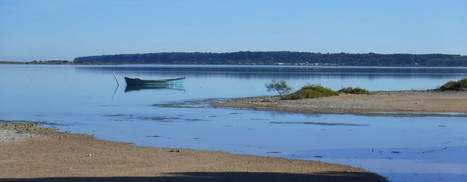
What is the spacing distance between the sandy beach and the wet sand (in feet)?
47.4

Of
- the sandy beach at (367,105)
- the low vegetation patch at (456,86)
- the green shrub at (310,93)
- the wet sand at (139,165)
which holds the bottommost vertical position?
the wet sand at (139,165)

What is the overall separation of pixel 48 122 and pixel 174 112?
6.83m

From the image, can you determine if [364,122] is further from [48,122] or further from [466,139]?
[48,122]

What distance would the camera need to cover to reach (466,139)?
1931 centimetres

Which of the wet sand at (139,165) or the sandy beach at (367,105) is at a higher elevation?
the sandy beach at (367,105)

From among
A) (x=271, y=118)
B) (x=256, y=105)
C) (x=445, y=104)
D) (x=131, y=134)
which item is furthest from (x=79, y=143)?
(x=445, y=104)

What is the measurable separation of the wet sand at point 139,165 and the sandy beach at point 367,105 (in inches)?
569

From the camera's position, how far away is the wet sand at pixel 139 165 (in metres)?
11.7

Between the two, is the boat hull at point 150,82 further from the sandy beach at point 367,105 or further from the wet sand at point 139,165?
the wet sand at point 139,165

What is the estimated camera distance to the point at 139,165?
→ 1323cm

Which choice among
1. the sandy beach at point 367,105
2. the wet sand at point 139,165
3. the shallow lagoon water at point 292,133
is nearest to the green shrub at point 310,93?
the sandy beach at point 367,105

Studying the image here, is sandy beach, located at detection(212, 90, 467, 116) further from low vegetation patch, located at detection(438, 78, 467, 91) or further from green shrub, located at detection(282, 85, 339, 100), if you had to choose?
low vegetation patch, located at detection(438, 78, 467, 91)

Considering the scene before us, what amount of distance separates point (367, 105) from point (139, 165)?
20.1m

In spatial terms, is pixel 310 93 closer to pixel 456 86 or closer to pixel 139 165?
pixel 456 86
